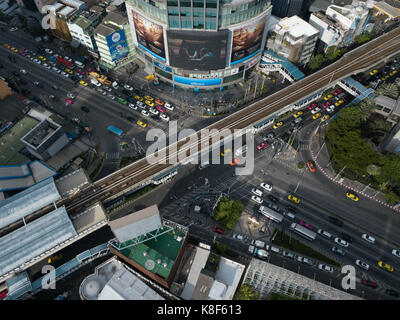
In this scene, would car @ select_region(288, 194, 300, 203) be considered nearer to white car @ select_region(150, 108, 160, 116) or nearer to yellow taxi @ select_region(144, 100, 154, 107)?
white car @ select_region(150, 108, 160, 116)

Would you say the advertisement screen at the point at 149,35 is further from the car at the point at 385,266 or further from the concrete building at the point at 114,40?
the car at the point at 385,266

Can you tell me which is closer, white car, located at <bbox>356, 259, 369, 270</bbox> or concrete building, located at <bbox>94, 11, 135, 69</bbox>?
white car, located at <bbox>356, 259, 369, 270</bbox>

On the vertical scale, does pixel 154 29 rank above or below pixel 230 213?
above

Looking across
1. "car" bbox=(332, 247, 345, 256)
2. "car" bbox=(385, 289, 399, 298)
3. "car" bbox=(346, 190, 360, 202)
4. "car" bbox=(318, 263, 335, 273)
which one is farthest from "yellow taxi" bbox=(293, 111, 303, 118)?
"car" bbox=(385, 289, 399, 298)

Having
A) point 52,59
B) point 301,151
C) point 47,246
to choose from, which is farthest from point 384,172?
point 52,59
